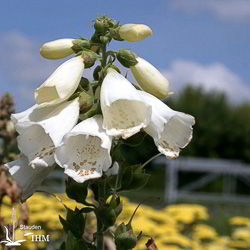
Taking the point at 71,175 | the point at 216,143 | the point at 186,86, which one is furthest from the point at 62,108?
the point at 186,86

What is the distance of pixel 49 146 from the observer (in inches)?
75.4

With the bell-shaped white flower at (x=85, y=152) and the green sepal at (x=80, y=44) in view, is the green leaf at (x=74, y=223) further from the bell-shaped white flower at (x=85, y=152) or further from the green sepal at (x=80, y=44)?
the green sepal at (x=80, y=44)

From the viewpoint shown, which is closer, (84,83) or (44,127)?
(44,127)

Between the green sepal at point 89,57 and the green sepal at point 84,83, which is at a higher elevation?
the green sepal at point 89,57

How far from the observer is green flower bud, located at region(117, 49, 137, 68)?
201cm

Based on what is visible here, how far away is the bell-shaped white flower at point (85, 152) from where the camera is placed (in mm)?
1810

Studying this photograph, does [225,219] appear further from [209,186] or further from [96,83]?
[209,186]

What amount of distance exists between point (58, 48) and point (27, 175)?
389 mm

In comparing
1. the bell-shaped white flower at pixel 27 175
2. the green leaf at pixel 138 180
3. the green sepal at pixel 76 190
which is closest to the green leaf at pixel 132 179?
the green leaf at pixel 138 180

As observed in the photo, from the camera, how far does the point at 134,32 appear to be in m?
1.96

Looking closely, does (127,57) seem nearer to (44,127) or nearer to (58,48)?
(58,48)

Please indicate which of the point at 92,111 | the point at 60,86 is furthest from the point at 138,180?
the point at 60,86

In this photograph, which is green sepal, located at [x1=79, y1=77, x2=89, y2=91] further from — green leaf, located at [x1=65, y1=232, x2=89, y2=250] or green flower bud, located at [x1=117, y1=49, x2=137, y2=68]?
green leaf, located at [x1=65, y1=232, x2=89, y2=250]

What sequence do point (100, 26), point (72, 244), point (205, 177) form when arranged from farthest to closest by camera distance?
point (205, 177), point (100, 26), point (72, 244)
